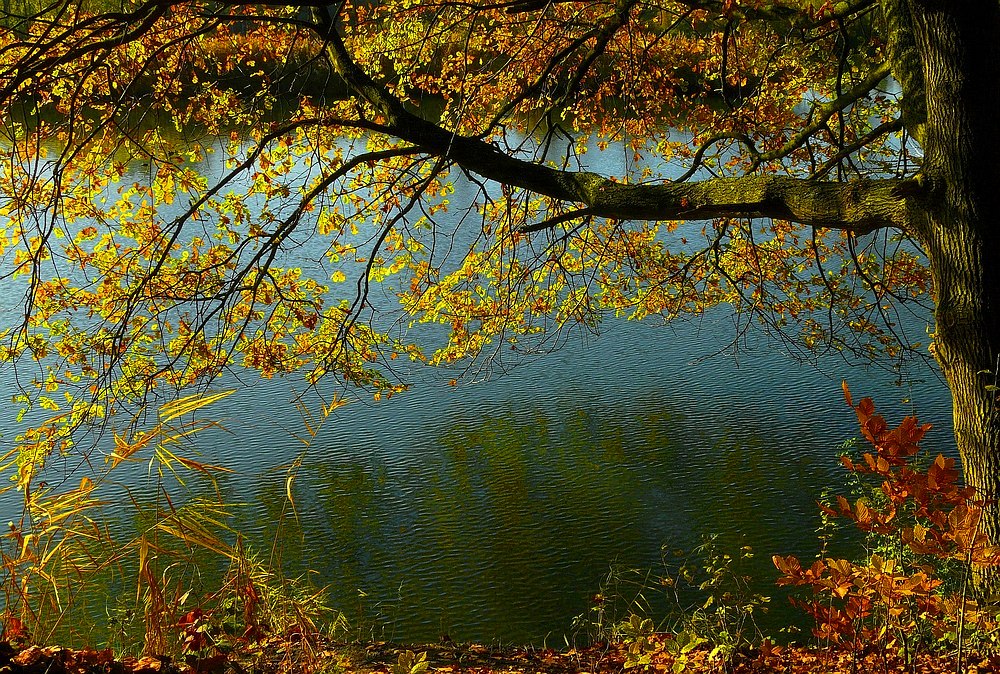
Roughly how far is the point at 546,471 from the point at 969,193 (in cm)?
389

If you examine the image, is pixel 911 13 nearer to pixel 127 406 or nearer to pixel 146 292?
pixel 146 292

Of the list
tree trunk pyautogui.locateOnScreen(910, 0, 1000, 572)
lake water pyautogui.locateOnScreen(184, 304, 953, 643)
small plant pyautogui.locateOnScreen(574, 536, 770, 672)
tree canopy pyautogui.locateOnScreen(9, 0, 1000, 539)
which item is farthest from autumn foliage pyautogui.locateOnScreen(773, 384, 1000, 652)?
lake water pyautogui.locateOnScreen(184, 304, 953, 643)

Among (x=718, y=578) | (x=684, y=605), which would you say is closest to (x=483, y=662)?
(x=718, y=578)

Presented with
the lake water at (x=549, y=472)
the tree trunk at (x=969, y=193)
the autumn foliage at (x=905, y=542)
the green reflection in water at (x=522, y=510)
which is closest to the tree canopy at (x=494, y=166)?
the tree trunk at (x=969, y=193)

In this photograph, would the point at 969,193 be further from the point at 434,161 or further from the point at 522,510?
the point at 522,510

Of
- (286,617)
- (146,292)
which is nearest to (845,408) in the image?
(146,292)

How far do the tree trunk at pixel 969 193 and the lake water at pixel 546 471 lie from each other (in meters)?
1.79

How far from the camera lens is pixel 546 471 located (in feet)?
21.8

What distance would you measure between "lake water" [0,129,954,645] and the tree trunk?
1788 mm

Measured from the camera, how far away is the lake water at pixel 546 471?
5.26 metres

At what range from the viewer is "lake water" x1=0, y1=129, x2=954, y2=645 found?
5.26m

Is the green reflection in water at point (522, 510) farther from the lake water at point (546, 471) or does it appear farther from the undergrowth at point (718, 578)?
the undergrowth at point (718, 578)

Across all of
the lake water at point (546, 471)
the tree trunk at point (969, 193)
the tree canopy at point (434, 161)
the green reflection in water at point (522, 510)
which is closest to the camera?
the tree trunk at point (969, 193)

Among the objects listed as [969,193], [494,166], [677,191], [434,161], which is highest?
[434,161]
